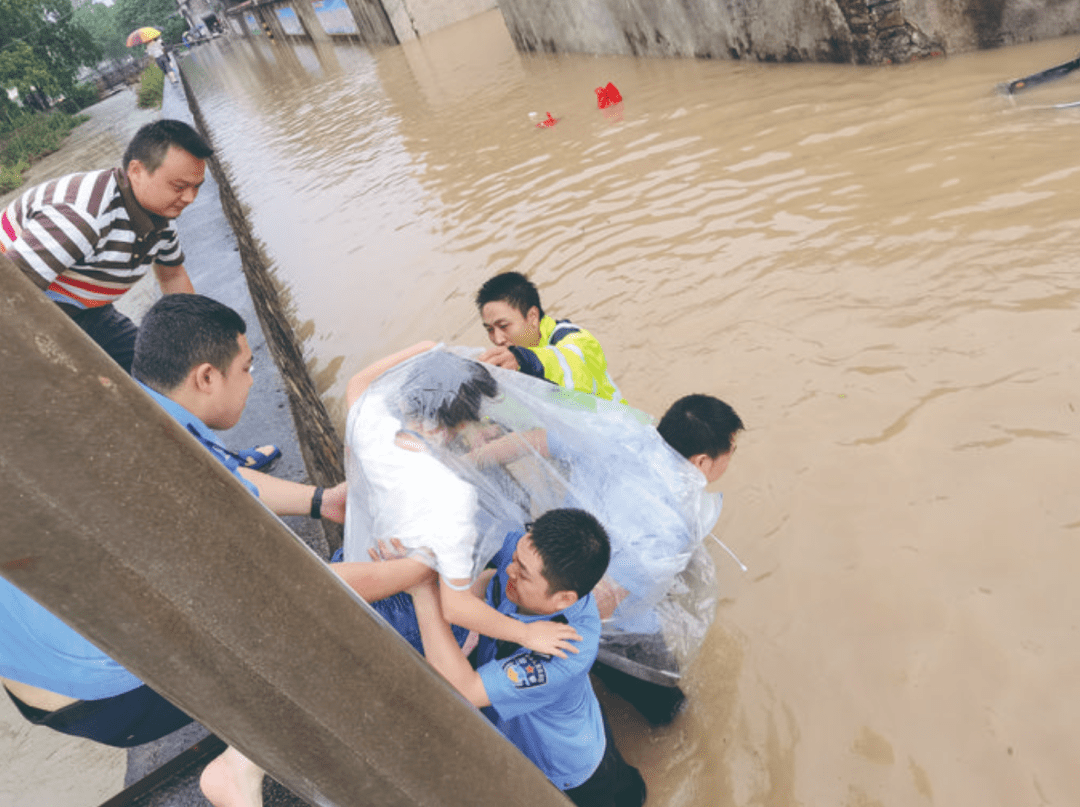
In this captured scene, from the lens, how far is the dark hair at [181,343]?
2.02 metres

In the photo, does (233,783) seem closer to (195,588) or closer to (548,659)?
(548,659)

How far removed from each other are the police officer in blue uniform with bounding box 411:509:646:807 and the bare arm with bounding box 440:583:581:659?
41mm

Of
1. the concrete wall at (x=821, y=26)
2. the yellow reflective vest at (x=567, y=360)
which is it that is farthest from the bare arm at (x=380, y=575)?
the concrete wall at (x=821, y=26)

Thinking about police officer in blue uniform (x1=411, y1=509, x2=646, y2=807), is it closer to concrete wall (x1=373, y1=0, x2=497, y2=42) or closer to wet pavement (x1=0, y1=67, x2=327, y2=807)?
wet pavement (x1=0, y1=67, x2=327, y2=807)

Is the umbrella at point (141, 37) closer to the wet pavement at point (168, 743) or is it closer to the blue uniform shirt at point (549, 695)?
the wet pavement at point (168, 743)

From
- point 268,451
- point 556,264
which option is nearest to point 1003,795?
point 268,451

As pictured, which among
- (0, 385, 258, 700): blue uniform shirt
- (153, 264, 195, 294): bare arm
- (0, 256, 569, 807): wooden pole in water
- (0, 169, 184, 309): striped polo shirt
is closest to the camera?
(0, 256, 569, 807): wooden pole in water

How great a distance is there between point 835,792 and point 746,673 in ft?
1.60

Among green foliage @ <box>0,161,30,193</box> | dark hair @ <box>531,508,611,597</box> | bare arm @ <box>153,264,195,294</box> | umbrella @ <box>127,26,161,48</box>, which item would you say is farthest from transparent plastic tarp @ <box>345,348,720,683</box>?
umbrella @ <box>127,26,161,48</box>

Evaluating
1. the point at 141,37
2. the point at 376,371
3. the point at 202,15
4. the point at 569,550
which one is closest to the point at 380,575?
the point at 569,550

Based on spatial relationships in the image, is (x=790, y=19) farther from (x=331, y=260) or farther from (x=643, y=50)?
(x=331, y=260)

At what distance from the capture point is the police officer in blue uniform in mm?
1800

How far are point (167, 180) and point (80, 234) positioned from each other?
1.25 feet

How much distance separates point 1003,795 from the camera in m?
2.04
